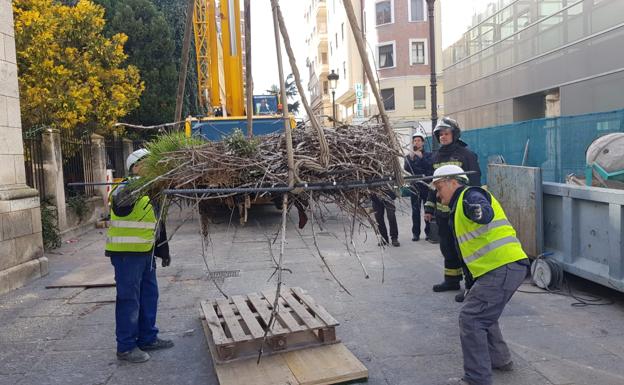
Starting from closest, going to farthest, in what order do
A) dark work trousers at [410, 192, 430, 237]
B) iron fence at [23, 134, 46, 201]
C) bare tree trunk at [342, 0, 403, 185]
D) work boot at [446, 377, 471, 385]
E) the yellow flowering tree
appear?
bare tree trunk at [342, 0, 403, 185] → work boot at [446, 377, 471, 385] → dark work trousers at [410, 192, 430, 237] → iron fence at [23, 134, 46, 201] → the yellow flowering tree

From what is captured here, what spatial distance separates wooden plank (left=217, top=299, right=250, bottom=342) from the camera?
392 cm

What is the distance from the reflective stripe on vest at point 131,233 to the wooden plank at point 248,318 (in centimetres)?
103

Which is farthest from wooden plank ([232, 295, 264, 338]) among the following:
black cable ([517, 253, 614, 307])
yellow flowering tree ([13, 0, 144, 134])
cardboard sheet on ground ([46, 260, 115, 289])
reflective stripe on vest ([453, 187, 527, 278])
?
yellow flowering tree ([13, 0, 144, 134])

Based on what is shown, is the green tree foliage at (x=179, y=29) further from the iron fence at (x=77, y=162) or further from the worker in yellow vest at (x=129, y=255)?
the worker in yellow vest at (x=129, y=255)

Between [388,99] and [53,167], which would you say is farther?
[53,167]

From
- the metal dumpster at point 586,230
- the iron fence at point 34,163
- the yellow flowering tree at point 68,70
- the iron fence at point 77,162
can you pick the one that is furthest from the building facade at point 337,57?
the metal dumpster at point 586,230

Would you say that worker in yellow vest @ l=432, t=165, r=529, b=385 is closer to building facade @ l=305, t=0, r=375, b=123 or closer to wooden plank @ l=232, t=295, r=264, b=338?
wooden plank @ l=232, t=295, r=264, b=338

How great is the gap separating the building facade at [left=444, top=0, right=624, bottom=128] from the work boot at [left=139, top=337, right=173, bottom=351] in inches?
407

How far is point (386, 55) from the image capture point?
33312 mm

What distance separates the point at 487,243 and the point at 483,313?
473 millimetres

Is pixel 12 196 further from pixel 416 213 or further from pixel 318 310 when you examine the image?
pixel 416 213

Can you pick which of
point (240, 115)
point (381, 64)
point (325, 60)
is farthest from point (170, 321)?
point (325, 60)

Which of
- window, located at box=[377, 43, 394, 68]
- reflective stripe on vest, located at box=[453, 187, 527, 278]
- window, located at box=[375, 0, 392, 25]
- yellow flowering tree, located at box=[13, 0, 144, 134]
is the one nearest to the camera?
reflective stripe on vest, located at box=[453, 187, 527, 278]

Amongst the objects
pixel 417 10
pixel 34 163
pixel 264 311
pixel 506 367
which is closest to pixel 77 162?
pixel 34 163
